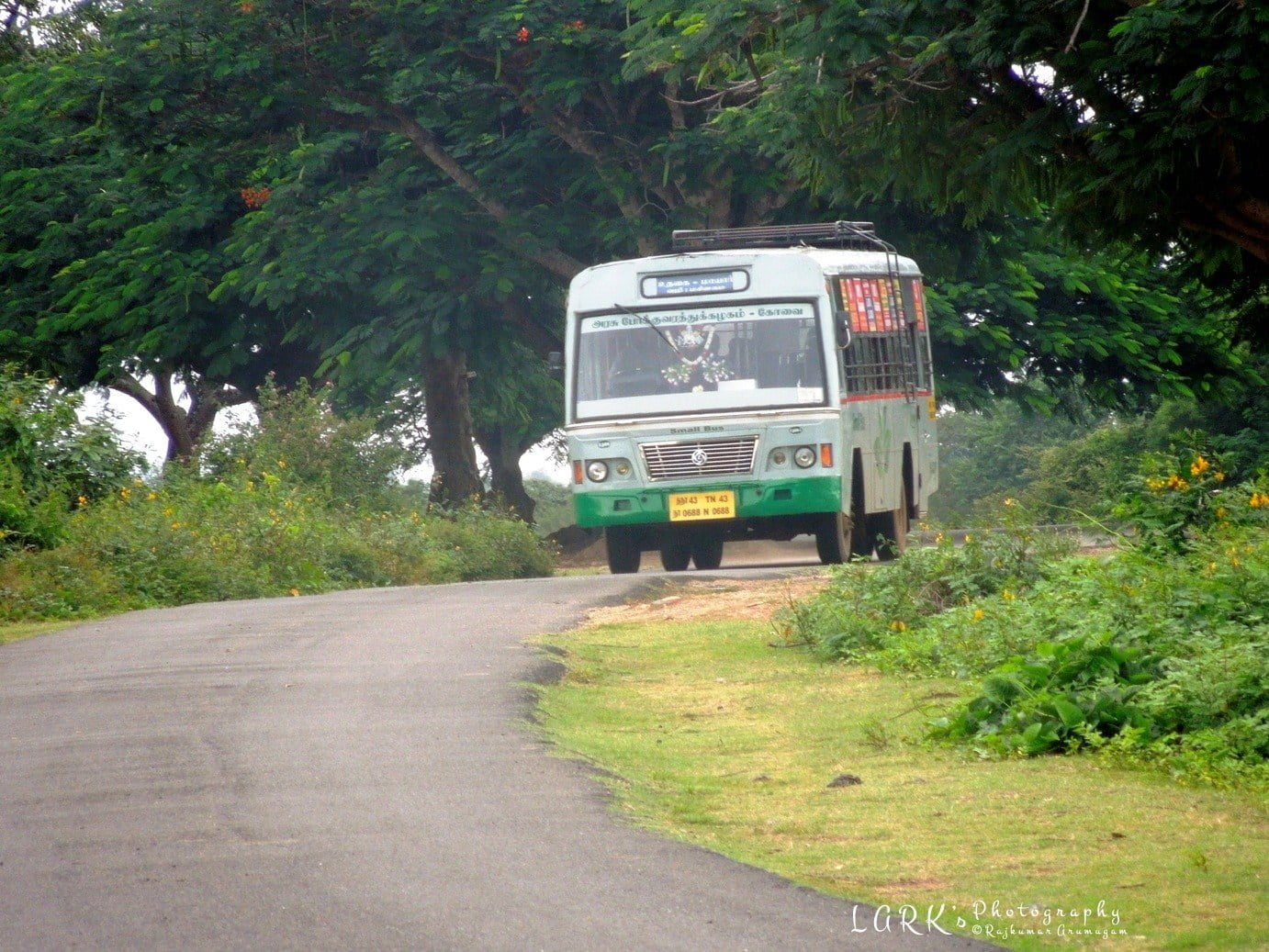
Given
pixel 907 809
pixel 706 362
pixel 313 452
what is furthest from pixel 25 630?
pixel 313 452

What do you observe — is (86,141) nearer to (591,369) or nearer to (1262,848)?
(591,369)

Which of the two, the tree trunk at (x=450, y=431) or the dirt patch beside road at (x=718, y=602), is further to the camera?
the tree trunk at (x=450, y=431)

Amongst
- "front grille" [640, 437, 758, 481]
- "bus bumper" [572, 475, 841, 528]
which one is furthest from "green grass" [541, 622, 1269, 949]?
"front grille" [640, 437, 758, 481]

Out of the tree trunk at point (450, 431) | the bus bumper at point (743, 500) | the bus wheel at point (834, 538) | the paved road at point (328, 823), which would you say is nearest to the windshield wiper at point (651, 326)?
the bus bumper at point (743, 500)

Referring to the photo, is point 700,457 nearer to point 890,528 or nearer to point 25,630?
point 890,528

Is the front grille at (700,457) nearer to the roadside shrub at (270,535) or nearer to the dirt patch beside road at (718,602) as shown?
the dirt patch beside road at (718,602)

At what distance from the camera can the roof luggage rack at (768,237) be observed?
21.5 meters

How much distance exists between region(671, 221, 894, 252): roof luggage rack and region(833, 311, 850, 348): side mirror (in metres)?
1.47

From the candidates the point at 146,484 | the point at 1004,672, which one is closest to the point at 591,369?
the point at 146,484

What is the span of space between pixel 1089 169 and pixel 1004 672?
234 cm

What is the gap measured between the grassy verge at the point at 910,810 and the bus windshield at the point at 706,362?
332 inches

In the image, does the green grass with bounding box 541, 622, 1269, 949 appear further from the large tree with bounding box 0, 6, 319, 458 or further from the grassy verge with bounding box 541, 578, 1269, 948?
the large tree with bounding box 0, 6, 319, 458

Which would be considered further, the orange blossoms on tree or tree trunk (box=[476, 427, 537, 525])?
tree trunk (box=[476, 427, 537, 525])

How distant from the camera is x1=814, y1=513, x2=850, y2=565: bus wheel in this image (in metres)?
19.9
